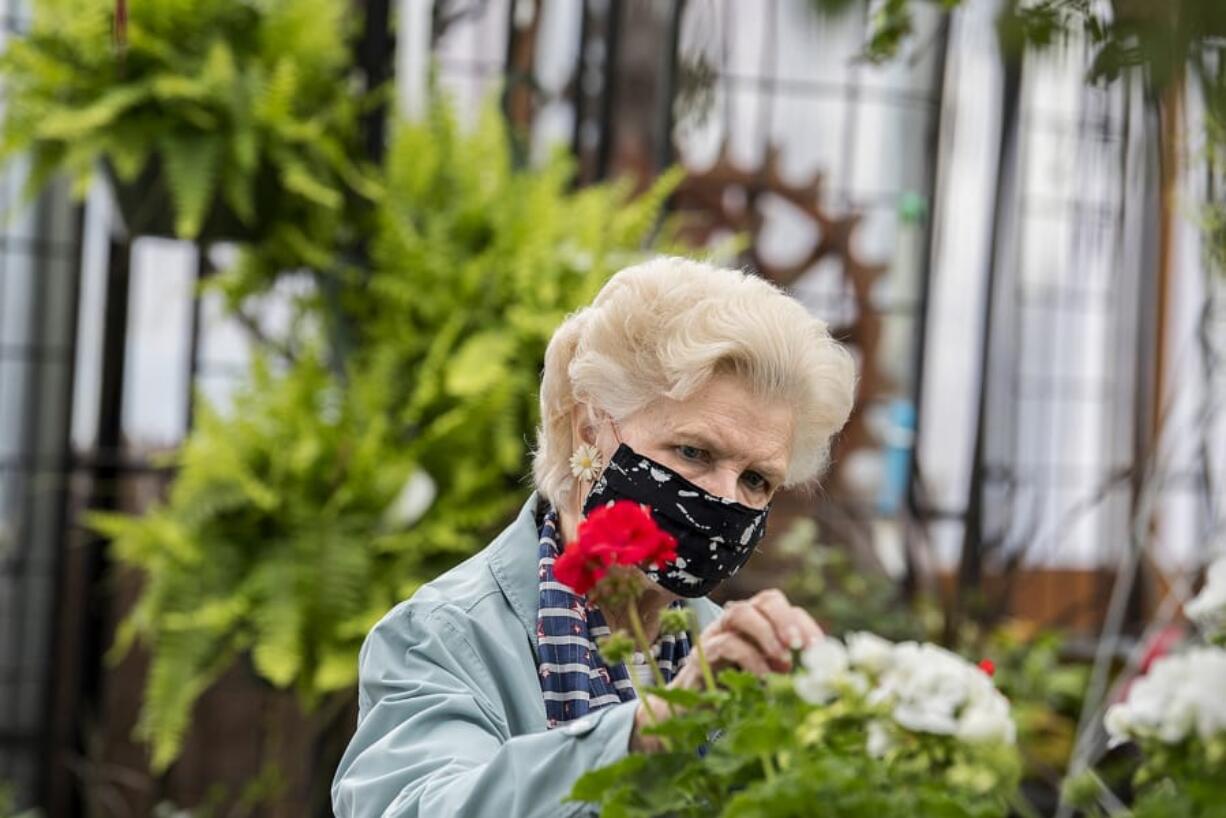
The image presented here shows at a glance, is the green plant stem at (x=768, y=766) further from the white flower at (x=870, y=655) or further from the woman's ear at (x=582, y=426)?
the woman's ear at (x=582, y=426)

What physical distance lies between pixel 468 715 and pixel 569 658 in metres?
0.15

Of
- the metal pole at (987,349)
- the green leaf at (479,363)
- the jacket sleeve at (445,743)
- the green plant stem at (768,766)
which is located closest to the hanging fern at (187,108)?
the green leaf at (479,363)

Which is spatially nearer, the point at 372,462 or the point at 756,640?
the point at 756,640

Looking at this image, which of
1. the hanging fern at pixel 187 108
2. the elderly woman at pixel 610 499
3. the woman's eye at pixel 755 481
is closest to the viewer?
the elderly woman at pixel 610 499

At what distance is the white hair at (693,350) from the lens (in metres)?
1.53

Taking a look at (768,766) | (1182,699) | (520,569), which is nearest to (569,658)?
(520,569)

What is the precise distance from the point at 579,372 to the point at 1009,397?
339 centimetres

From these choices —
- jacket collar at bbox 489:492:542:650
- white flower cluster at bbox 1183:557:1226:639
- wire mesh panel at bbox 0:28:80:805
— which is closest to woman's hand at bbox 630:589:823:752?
white flower cluster at bbox 1183:557:1226:639

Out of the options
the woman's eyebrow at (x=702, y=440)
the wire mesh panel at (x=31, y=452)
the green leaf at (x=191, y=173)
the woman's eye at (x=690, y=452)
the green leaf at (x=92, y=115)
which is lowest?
the wire mesh panel at (x=31, y=452)

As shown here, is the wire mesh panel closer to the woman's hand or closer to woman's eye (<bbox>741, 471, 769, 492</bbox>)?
woman's eye (<bbox>741, 471, 769, 492</bbox>)

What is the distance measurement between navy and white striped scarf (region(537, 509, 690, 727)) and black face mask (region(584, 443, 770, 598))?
0.06m

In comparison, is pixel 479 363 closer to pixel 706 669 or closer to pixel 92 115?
pixel 92 115

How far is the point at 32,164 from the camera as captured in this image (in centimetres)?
343

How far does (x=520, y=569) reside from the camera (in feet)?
5.27
